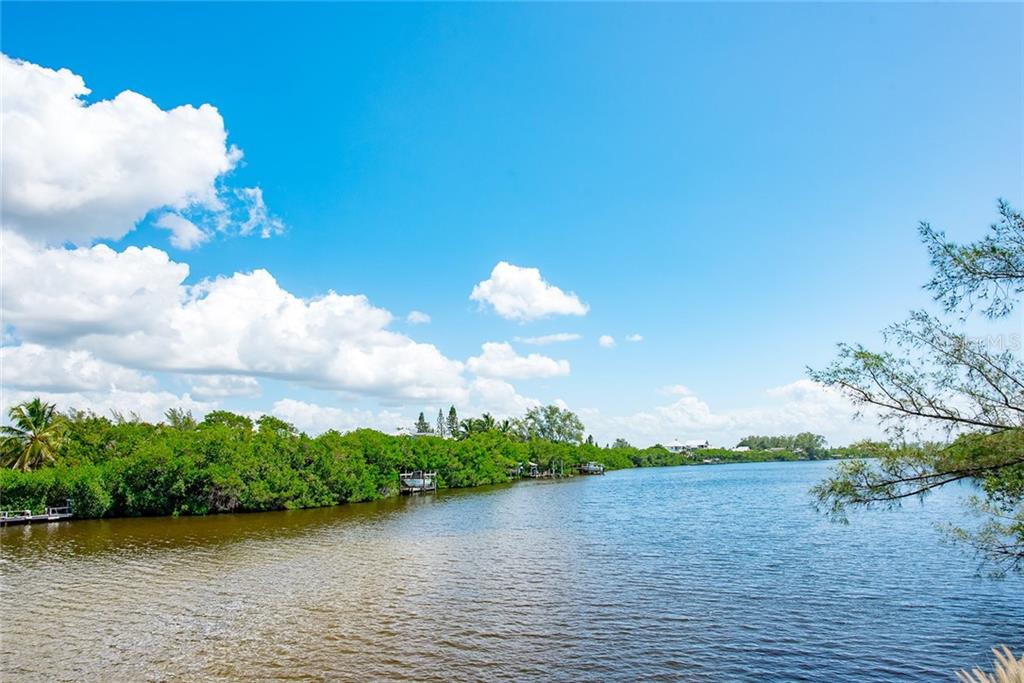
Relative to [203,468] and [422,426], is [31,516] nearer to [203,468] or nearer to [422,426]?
[203,468]

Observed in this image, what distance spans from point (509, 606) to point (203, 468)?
4153cm

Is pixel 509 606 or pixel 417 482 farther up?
pixel 417 482

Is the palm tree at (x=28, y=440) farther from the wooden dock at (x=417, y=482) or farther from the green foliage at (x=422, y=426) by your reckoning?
the green foliage at (x=422, y=426)

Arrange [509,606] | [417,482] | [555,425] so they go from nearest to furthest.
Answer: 1. [509,606]
2. [417,482]
3. [555,425]

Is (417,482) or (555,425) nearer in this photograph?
(417,482)

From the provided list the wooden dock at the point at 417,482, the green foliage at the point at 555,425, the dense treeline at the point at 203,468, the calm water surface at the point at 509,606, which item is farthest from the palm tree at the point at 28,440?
the green foliage at the point at 555,425

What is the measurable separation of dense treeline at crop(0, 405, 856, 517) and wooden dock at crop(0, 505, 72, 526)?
72 centimetres

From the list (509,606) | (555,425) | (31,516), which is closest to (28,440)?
(31,516)

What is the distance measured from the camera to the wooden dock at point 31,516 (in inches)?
1793

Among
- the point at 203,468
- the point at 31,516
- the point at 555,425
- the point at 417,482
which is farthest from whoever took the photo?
the point at 555,425

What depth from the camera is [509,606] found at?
20953mm

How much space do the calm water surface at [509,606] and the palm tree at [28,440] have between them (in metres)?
21.8

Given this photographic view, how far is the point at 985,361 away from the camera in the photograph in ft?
40.5

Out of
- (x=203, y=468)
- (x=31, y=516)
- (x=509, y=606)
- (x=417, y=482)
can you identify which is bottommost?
(x=509, y=606)
